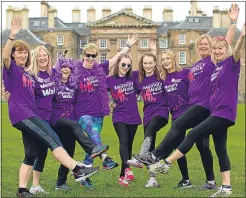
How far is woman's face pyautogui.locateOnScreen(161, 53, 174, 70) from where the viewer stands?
9.87 meters

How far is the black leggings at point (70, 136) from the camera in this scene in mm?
9211

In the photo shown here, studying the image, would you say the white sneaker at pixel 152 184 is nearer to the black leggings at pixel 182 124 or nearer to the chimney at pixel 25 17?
the black leggings at pixel 182 124

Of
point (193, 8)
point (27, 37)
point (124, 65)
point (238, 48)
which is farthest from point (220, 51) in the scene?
point (193, 8)

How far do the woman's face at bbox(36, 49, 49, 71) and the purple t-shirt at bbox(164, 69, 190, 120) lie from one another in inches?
82.4

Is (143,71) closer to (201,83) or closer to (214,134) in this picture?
(201,83)

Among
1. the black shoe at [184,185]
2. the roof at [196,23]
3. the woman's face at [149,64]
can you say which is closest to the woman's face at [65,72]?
the woman's face at [149,64]

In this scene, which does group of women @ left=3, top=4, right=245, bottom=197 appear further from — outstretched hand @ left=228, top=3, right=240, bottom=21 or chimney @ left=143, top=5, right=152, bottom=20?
chimney @ left=143, top=5, right=152, bottom=20

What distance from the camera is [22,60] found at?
8.95 metres

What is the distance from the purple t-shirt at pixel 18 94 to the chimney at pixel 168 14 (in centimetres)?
8176

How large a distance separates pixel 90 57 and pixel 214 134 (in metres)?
2.59

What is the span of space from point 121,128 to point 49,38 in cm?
7945

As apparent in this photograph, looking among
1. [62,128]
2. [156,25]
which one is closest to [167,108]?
[62,128]

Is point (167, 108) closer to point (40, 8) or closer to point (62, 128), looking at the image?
point (62, 128)

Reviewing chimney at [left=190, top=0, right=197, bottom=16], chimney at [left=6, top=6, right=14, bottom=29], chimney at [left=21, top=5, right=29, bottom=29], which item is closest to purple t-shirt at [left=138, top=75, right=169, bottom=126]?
chimney at [left=21, top=5, right=29, bottom=29]
